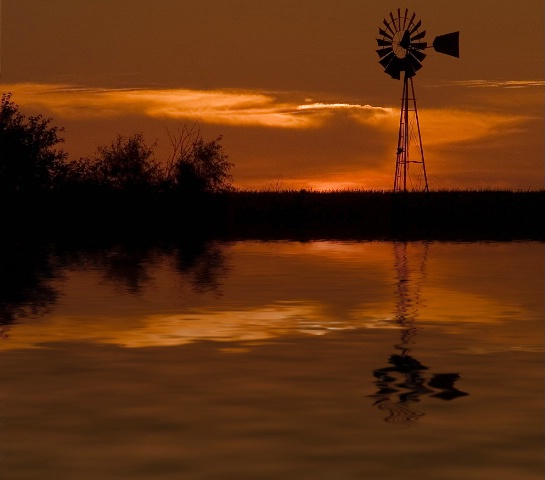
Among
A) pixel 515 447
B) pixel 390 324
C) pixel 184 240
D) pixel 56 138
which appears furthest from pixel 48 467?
pixel 56 138

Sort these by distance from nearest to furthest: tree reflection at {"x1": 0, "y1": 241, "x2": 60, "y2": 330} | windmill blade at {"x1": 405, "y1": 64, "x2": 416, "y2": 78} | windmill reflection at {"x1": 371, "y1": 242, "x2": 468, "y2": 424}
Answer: windmill reflection at {"x1": 371, "y1": 242, "x2": 468, "y2": 424}
tree reflection at {"x1": 0, "y1": 241, "x2": 60, "y2": 330}
windmill blade at {"x1": 405, "y1": 64, "x2": 416, "y2": 78}

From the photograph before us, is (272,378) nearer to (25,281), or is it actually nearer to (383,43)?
(25,281)

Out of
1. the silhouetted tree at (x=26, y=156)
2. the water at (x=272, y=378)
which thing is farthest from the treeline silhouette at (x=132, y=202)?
the water at (x=272, y=378)

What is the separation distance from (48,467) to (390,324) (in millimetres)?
11141

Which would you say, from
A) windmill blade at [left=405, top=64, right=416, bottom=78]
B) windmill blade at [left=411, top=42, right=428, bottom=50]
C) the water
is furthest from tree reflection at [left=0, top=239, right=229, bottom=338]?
windmill blade at [left=411, top=42, right=428, bottom=50]

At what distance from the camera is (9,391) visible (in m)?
13.8

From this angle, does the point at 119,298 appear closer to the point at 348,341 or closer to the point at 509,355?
the point at 348,341

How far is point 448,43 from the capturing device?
6750 cm

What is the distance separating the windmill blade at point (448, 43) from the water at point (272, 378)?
1499 inches

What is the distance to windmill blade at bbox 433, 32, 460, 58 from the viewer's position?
221 feet

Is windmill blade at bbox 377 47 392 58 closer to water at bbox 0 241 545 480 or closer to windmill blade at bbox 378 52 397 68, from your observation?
windmill blade at bbox 378 52 397 68

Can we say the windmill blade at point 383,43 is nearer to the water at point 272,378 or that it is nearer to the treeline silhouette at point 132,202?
the treeline silhouette at point 132,202

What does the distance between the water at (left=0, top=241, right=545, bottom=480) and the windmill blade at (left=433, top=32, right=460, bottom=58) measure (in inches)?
1499

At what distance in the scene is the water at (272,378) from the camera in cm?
1029
